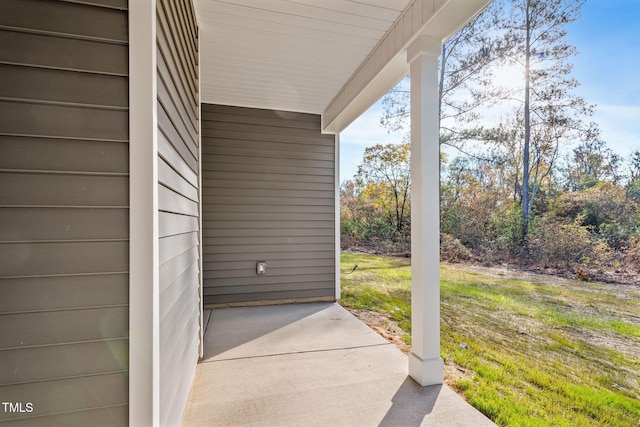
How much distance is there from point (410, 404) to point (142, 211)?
6.15ft

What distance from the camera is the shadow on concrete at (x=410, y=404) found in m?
1.75

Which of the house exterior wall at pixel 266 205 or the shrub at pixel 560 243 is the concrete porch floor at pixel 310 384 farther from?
the shrub at pixel 560 243

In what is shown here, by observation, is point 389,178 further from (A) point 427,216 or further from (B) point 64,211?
(B) point 64,211

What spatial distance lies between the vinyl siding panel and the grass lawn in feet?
5.89

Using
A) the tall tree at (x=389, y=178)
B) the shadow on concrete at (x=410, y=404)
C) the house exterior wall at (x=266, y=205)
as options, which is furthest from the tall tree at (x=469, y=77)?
the shadow on concrete at (x=410, y=404)

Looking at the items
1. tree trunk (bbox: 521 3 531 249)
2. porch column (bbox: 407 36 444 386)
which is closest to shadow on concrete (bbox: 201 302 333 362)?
porch column (bbox: 407 36 444 386)

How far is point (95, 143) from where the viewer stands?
101cm

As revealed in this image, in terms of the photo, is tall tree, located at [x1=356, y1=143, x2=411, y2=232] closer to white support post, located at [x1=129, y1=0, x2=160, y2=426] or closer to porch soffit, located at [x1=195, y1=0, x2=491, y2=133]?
porch soffit, located at [x1=195, y1=0, x2=491, y2=133]

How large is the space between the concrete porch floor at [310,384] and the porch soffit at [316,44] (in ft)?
7.81

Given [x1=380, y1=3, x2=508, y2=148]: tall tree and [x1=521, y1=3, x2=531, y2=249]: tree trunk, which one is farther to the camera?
[x1=380, y1=3, x2=508, y2=148]: tall tree

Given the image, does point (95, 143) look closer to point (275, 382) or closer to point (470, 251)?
point (275, 382)

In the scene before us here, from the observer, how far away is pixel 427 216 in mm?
2123

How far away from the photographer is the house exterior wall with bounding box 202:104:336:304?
161 inches

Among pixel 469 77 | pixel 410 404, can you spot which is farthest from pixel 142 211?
pixel 469 77
